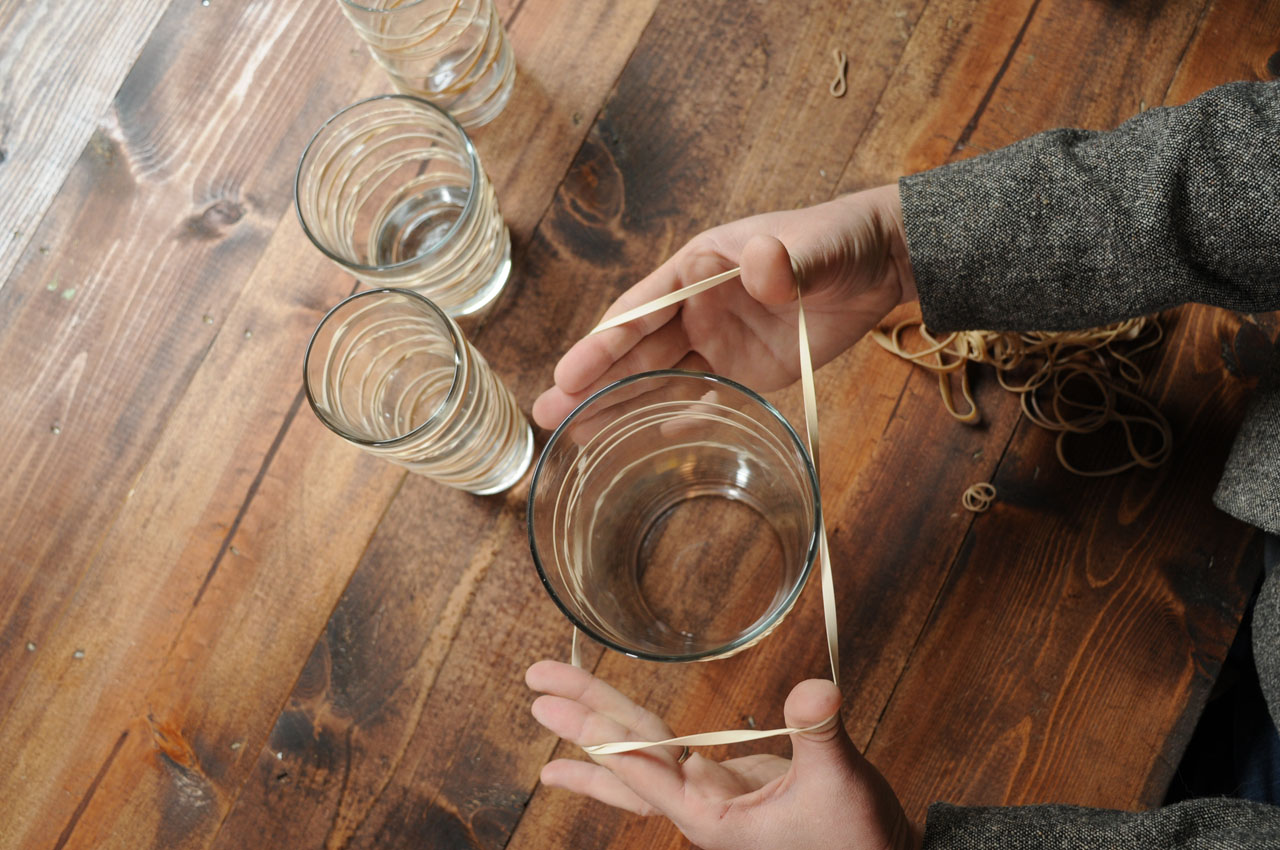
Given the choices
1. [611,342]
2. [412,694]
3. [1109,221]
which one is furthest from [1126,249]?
[412,694]

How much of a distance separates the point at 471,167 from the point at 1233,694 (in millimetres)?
798

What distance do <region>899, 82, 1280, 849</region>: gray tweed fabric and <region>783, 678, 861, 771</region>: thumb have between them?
116 mm

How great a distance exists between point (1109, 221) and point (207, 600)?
0.76m

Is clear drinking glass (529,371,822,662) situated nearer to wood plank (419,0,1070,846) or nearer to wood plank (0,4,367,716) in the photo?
wood plank (419,0,1070,846)

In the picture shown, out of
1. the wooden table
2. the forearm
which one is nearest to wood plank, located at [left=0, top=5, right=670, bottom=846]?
the wooden table

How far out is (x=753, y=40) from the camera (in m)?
0.85

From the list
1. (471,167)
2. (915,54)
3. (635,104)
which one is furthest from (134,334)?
(915,54)

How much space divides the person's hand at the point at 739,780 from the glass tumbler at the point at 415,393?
171 mm

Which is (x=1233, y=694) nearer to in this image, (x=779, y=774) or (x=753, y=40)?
(x=779, y=774)

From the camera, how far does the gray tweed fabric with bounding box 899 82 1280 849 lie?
0.64m

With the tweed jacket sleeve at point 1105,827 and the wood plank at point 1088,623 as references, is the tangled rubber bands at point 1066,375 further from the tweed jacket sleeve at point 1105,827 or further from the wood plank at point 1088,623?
the tweed jacket sleeve at point 1105,827

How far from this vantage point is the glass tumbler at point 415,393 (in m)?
0.68

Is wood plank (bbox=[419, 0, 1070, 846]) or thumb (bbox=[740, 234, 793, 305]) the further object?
wood plank (bbox=[419, 0, 1070, 846])

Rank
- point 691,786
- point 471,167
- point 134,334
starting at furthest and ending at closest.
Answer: point 134,334
point 471,167
point 691,786
